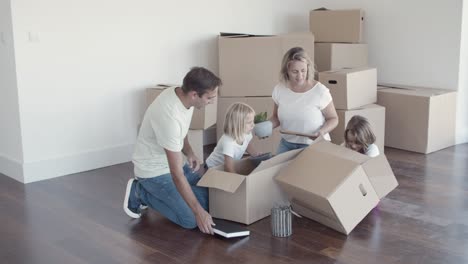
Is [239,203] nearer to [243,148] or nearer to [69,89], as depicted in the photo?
[243,148]

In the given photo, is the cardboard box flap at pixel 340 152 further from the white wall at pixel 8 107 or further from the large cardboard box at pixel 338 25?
the large cardboard box at pixel 338 25

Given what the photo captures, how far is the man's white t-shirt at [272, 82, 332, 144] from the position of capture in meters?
3.60

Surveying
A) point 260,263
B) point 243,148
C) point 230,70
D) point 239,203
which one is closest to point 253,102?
point 230,70

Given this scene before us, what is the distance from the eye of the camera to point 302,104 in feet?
11.8

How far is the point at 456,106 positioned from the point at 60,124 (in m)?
3.36

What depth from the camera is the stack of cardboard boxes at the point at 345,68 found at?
4793mm

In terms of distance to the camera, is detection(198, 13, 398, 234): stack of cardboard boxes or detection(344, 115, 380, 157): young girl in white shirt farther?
detection(344, 115, 380, 157): young girl in white shirt

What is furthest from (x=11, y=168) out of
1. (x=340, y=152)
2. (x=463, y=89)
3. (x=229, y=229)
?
(x=463, y=89)

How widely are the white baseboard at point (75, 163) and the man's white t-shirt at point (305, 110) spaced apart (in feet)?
5.27

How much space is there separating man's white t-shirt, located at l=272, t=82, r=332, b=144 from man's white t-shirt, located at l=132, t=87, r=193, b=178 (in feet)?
2.45

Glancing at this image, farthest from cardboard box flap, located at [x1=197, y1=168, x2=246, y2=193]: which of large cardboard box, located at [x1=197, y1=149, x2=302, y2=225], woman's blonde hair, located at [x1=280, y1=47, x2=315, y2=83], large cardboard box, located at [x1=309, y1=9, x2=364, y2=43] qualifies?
large cardboard box, located at [x1=309, y1=9, x2=364, y2=43]

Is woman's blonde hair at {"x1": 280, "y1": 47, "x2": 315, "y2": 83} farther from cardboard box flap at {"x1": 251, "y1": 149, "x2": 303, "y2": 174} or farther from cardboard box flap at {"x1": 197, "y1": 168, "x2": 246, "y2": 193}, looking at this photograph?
cardboard box flap at {"x1": 197, "y1": 168, "x2": 246, "y2": 193}

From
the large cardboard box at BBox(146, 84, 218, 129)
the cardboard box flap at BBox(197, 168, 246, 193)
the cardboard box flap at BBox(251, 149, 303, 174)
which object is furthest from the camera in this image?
the large cardboard box at BBox(146, 84, 218, 129)

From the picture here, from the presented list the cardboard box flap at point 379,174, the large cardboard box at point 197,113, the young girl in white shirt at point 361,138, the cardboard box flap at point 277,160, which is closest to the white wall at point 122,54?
the large cardboard box at point 197,113
